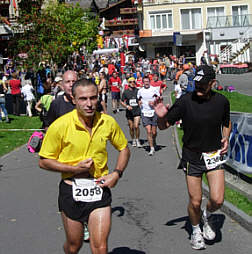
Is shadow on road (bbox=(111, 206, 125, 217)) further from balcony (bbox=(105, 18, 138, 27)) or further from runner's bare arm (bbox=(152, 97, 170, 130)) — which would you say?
balcony (bbox=(105, 18, 138, 27))

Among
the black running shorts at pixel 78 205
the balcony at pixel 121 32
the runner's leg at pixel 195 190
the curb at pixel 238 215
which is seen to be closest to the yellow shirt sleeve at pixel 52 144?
the black running shorts at pixel 78 205

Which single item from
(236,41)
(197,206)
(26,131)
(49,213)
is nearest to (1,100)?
(26,131)

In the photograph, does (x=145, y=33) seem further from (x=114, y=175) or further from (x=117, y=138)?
(x=114, y=175)

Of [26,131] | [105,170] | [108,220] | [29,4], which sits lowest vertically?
[26,131]

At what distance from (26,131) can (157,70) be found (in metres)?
23.0

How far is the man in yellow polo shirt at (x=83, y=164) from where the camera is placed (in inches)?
183

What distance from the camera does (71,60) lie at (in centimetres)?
5084

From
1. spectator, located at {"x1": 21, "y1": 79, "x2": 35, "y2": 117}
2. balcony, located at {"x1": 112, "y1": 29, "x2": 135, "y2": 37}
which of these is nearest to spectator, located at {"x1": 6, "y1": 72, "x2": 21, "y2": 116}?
spectator, located at {"x1": 21, "y1": 79, "x2": 35, "y2": 117}

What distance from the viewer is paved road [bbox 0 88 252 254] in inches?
261

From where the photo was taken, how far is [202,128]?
239 inches

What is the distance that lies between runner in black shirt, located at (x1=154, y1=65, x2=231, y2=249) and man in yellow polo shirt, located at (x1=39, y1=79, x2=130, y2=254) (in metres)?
Result: 1.41

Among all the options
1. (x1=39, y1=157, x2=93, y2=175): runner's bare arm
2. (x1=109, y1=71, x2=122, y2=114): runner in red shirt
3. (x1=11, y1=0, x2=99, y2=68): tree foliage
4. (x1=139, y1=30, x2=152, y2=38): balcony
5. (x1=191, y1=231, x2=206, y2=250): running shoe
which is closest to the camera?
(x1=39, y1=157, x2=93, y2=175): runner's bare arm

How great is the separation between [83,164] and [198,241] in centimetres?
237

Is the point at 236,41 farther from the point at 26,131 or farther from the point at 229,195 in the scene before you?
the point at 229,195
